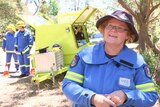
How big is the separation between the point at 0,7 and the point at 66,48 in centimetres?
2686

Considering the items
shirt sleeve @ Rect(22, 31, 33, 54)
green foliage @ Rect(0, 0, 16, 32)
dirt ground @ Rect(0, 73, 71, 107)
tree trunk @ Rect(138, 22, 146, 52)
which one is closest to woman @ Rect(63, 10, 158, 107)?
dirt ground @ Rect(0, 73, 71, 107)

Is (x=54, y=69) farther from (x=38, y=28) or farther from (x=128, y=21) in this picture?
(x=128, y=21)

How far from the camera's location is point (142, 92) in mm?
2539

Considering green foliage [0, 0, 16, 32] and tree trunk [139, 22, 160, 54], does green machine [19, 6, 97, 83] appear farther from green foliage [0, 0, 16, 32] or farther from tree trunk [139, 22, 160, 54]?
green foliage [0, 0, 16, 32]

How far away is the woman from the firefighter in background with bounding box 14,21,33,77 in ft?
28.7

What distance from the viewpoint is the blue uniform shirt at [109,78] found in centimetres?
252

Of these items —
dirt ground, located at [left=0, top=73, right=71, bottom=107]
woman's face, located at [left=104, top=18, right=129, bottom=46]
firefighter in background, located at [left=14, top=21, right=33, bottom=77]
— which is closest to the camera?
woman's face, located at [left=104, top=18, right=129, bottom=46]

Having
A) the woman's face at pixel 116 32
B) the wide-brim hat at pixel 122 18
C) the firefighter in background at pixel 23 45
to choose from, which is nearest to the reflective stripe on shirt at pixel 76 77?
the woman's face at pixel 116 32

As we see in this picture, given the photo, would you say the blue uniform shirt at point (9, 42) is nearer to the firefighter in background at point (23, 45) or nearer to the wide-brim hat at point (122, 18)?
the firefighter in background at point (23, 45)

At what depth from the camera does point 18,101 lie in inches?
324

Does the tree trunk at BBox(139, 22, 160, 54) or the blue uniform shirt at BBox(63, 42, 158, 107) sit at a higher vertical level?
the blue uniform shirt at BBox(63, 42, 158, 107)

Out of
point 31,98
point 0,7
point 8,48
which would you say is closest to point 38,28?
point 31,98

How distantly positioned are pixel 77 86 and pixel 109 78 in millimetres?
235

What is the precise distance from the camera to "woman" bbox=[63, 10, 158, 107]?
251cm
